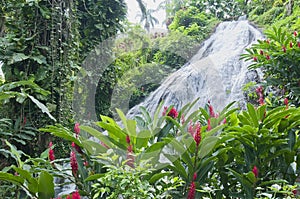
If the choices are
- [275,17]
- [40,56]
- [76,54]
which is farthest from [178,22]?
[40,56]

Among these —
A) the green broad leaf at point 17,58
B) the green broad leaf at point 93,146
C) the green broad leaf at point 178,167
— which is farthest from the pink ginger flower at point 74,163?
the green broad leaf at point 17,58

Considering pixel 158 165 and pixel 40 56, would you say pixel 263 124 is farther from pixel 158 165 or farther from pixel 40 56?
pixel 40 56

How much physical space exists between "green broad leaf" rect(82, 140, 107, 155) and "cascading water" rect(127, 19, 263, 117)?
2811 millimetres

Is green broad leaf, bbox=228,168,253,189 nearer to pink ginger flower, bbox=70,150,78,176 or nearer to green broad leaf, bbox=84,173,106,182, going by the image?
green broad leaf, bbox=84,173,106,182

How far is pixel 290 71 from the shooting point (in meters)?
2.49

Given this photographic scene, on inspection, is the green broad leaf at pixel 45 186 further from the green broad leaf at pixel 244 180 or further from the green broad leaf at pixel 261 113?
the green broad leaf at pixel 261 113

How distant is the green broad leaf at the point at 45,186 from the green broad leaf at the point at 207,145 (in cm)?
60

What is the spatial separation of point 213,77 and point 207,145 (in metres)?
3.74

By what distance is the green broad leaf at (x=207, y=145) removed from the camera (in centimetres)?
134

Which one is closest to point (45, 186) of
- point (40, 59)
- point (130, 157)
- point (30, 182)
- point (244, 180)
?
point (30, 182)

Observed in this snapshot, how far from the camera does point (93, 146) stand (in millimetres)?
1423

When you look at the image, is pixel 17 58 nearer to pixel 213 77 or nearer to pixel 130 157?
pixel 130 157

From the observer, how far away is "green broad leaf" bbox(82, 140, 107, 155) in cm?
142

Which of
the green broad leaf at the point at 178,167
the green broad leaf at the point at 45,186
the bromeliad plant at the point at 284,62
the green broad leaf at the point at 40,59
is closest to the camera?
the green broad leaf at the point at 45,186
